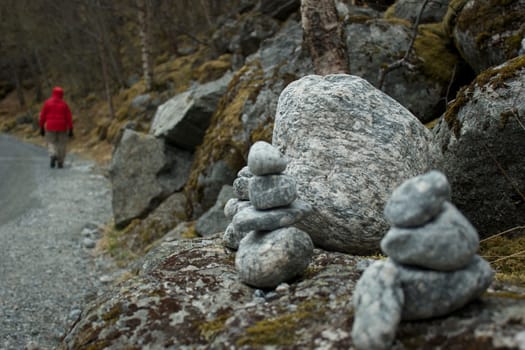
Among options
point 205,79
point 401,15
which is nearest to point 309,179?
point 401,15

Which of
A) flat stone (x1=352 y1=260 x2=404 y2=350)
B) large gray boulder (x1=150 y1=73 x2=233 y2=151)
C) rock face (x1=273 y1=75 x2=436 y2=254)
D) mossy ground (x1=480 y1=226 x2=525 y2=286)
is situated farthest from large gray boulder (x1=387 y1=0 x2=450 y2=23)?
flat stone (x1=352 y1=260 x2=404 y2=350)

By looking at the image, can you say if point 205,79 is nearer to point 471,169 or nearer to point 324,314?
point 471,169

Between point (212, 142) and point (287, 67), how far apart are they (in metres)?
2.18

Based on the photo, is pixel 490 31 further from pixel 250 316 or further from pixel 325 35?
pixel 250 316

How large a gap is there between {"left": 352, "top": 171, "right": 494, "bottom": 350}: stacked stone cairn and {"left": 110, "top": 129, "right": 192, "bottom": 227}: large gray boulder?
346 inches

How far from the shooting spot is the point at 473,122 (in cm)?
460

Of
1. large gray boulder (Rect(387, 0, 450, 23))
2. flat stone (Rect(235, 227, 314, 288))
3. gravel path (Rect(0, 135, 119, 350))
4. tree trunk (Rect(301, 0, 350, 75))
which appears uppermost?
large gray boulder (Rect(387, 0, 450, 23))

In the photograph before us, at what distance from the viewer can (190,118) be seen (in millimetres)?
10656

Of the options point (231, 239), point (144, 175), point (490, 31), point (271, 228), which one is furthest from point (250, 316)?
point (144, 175)

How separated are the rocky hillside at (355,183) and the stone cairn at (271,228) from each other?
0.15 meters

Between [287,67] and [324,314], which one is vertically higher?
[287,67]

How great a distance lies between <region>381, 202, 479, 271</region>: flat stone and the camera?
2.52m

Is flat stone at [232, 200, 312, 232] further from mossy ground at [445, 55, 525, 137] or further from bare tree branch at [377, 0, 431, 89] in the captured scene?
bare tree branch at [377, 0, 431, 89]

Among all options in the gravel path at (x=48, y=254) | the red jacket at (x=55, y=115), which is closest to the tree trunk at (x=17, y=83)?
the gravel path at (x=48, y=254)
